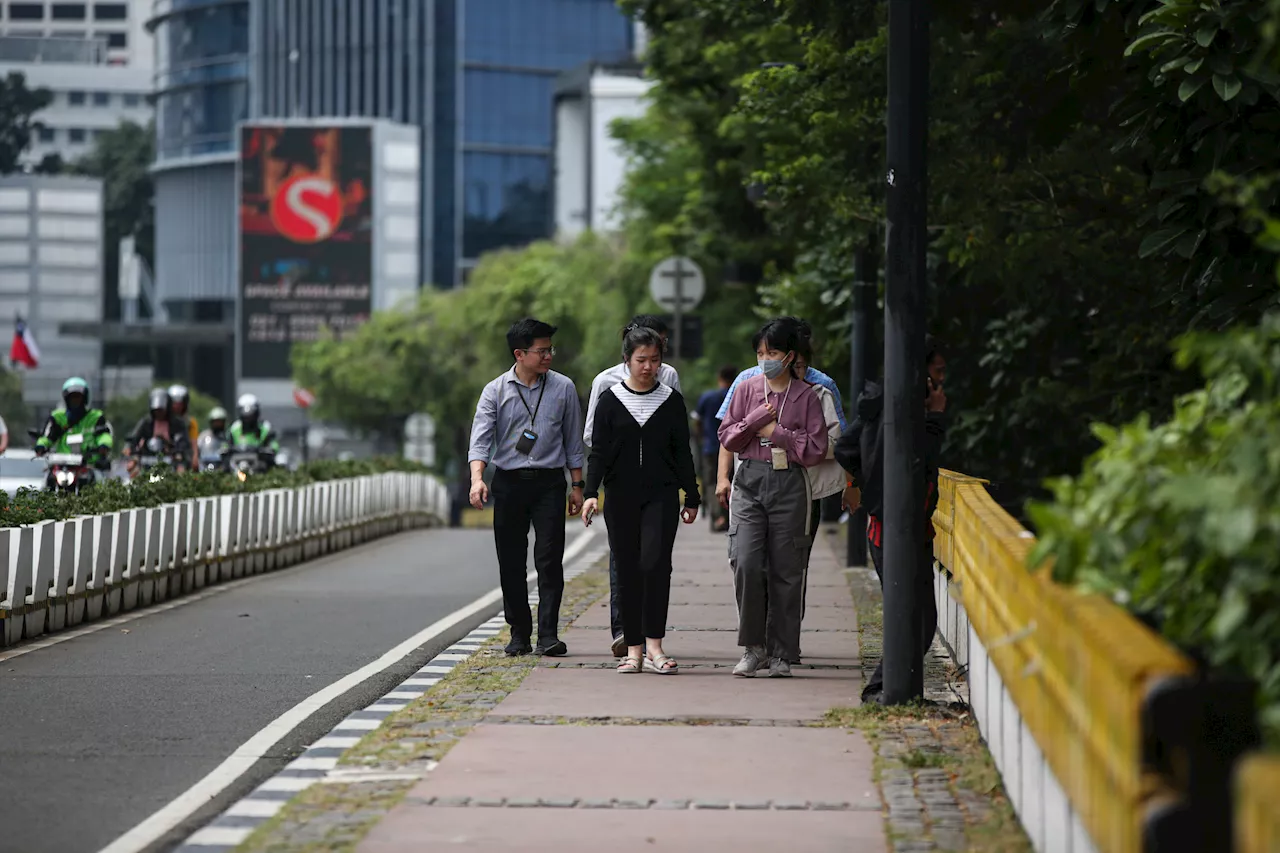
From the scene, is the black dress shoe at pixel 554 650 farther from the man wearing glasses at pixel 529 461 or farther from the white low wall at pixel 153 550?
the white low wall at pixel 153 550

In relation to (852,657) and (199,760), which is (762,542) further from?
(199,760)

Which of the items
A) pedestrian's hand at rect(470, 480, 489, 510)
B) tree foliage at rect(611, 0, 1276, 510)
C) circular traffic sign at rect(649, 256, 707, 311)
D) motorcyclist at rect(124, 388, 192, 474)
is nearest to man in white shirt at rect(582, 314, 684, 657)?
pedestrian's hand at rect(470, 480, 489, 510)

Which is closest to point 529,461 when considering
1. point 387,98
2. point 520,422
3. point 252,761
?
point 520,422

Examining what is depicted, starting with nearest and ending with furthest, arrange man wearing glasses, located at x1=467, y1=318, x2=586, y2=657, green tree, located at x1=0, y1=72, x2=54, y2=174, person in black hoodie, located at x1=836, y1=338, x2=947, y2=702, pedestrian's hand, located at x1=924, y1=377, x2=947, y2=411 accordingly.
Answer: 1. person in black hoodie, located at x1=836, y1=338, x2=947, y2=702
2. pedestrian's hand, located at x1=924, y1=377, x2=947, y2=411
3. man wearing glasses, located at x1=467, y1=318, x2=586, y2=657
4. green tree, located at x1=0, y1=72, x2=54, y2=174

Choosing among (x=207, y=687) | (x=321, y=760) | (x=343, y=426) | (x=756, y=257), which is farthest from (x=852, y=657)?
(x=343, y=426)

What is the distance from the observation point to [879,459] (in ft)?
36.3

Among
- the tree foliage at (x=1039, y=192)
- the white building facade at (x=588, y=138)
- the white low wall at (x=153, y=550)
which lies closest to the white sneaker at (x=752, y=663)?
the tree foliage at (x=1039, y=192)

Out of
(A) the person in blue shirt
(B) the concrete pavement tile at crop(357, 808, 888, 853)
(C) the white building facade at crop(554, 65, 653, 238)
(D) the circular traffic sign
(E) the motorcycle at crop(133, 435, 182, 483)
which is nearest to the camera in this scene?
(B) the concrete pavement tile at crop(357, 808, 888, 853)

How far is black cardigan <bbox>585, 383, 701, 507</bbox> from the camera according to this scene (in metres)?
12.5

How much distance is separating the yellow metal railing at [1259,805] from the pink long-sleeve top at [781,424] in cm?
778

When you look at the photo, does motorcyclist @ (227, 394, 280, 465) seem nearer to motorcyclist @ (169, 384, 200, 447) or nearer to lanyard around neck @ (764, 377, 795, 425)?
motorcyclist @ (169, 384, 200, 447)

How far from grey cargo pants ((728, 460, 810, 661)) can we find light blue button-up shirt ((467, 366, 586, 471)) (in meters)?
1.51

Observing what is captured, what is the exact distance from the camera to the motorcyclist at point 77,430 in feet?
85.2

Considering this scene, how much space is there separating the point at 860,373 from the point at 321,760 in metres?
13.4
